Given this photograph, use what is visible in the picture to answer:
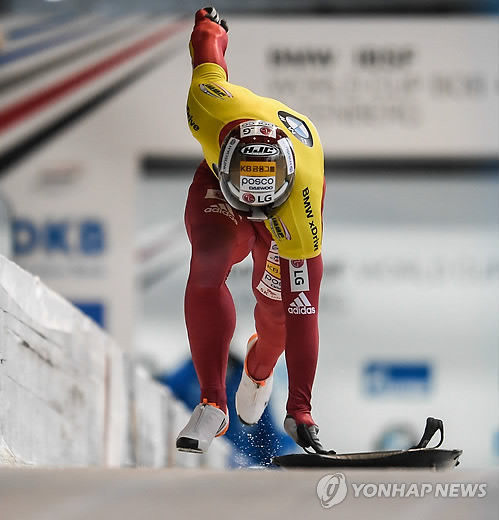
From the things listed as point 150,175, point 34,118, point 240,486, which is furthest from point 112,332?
point 240,486

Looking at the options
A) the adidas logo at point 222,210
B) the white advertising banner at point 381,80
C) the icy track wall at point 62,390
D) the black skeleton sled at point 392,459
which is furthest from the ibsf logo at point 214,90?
the white advertising banner at point 381,80

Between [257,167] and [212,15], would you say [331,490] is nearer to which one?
[257,167]

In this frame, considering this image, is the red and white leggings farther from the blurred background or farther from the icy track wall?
the blurred background

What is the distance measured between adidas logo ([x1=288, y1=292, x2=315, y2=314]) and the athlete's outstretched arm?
25.6 inches

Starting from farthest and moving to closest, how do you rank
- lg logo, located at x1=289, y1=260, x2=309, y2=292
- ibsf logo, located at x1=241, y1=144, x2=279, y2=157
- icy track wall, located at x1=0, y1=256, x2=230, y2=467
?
icy track wall, located at x1=0, y1=256, x2=230, y2=467 < lg logo, located at x1=289, y1=260, x2=309, y2=292 < ibsf logo, located at x1=241, y1=144, x2=279, y2=157

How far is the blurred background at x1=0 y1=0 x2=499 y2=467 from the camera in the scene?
7.79 m

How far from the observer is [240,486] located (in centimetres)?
150

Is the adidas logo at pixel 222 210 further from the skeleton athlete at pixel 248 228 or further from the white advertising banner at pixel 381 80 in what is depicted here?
the white advertising banner at pixel 381 80

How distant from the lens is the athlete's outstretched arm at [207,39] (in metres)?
2.45

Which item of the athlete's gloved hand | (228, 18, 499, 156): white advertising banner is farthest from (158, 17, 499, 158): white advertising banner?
the athlete's gloved hand

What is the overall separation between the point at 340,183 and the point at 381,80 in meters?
0.95

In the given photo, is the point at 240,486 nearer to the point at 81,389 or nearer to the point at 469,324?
the point at 81,389

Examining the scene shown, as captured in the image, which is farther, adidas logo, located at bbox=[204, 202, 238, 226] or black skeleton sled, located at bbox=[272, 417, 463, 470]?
adidas logo, located at bbox=[204, 202, 238, 226]

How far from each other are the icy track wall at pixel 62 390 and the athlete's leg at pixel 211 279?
1.77 feet
